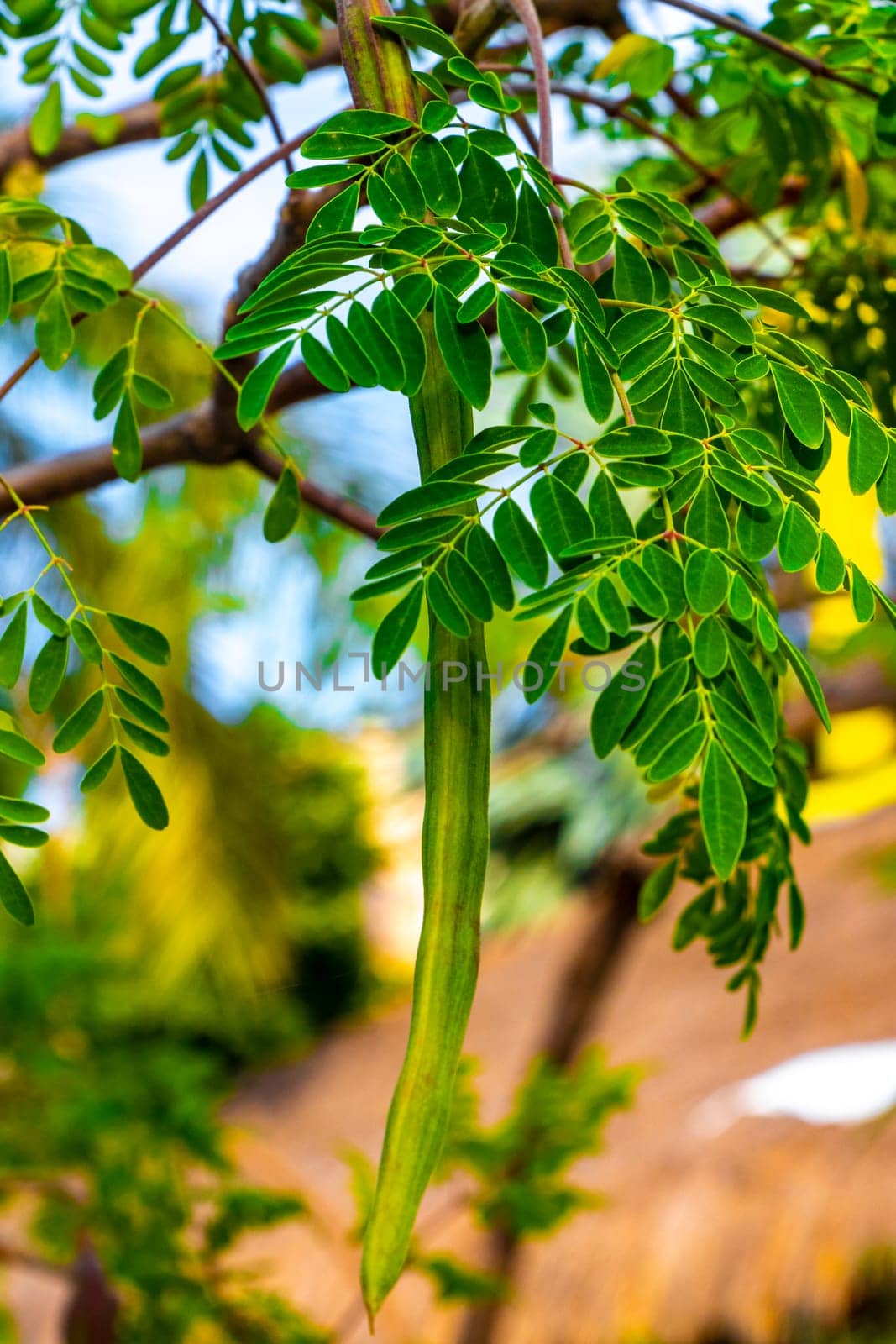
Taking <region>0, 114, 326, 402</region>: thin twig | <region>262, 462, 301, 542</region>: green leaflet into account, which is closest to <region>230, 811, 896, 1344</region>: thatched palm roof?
<region>262, 462, 301, 542</region>: green leaflet

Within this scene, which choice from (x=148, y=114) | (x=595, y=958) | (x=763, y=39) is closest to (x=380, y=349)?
(x=763, y=39)

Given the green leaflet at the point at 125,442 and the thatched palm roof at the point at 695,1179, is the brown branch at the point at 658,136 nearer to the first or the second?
the green leaflet at the point at 125,442

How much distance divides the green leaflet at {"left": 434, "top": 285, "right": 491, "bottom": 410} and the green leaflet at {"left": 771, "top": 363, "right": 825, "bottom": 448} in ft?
0.27

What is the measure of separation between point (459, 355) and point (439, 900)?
134 millimetres

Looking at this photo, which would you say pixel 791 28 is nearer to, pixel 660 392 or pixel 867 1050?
pixel 660 392

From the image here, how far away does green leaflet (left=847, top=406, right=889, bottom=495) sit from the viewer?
317 mm

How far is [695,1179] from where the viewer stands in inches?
79.2

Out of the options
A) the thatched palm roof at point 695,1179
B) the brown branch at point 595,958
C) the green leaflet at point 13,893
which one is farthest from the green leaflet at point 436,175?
the brown branch at point 595,958

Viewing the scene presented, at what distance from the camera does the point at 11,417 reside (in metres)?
2.55

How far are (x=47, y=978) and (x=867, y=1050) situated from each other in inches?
64.3

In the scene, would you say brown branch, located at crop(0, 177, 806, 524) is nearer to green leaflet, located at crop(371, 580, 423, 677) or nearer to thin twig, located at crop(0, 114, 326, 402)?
thin twig, located at crop(0, 114, 326, 402)

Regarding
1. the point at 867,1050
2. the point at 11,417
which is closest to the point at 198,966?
the point at 11,417

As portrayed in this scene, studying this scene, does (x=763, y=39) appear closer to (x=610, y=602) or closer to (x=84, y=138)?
(x=610, y=602)

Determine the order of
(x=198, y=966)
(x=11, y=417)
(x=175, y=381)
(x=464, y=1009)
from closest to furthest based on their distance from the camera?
(x=464, y=1009) → (x=175, y=381) → (x=11, y=417) → (x=198, y=966)
